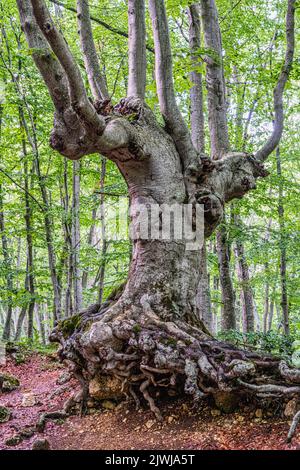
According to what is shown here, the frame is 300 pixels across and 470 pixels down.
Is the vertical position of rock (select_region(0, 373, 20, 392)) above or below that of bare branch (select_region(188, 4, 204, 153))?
below

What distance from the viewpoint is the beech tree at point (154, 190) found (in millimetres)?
3338

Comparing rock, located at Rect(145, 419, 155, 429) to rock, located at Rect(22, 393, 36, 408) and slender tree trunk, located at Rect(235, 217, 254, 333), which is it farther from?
slender tree trunk, located at Rect(235, 217, 254, 333)

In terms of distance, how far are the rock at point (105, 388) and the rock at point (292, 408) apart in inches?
68.1

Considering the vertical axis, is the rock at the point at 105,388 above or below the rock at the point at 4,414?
above

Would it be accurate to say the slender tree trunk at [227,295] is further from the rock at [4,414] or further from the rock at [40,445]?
the rock at [40,445]

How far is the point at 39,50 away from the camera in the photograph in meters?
3.17

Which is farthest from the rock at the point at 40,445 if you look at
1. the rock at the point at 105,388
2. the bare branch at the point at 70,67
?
the bare branch at the point at 70,67

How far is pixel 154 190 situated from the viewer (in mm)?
4578

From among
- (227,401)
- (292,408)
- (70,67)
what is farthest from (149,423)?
(70,67)

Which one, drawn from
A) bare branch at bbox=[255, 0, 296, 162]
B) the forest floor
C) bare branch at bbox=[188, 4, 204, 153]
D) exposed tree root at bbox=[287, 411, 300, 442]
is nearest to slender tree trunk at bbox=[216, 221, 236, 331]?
bare branch at bbox=[188, 4, 204, 153]

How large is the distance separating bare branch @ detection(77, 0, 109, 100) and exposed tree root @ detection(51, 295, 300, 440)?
3.06m

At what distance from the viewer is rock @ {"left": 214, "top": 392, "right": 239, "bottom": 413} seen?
3.47 metres

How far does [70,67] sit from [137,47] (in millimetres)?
2359

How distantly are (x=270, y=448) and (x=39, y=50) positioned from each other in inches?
152
